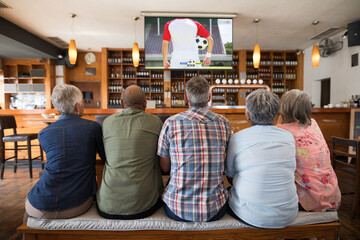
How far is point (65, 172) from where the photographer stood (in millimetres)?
1214

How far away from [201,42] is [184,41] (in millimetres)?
351

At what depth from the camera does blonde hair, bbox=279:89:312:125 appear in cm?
138

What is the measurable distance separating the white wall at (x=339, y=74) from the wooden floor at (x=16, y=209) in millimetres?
3838

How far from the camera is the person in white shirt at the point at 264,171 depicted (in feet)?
3.62

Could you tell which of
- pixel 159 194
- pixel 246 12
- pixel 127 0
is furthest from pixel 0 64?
pixel 159 194

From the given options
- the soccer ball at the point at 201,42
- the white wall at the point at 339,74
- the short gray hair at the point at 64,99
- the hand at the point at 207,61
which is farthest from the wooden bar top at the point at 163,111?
the short gray hair at the point at 64,99

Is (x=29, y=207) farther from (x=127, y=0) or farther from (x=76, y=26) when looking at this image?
(x=76, y=26)

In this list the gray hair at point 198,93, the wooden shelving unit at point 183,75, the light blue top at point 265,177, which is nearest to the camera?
the light blue top at point 265,177

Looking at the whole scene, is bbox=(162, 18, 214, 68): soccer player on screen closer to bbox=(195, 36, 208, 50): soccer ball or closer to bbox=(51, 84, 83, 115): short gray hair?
bbox=(195, 36, 208, 50): soccer ball

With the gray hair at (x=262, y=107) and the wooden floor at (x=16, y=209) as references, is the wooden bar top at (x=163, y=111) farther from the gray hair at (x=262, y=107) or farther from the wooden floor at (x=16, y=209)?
the gray hair at (x=262, y=107)

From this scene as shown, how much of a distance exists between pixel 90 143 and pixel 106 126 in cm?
15

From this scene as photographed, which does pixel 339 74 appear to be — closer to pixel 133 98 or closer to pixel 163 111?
pixel 163 111

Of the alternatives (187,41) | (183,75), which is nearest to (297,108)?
(187,41)

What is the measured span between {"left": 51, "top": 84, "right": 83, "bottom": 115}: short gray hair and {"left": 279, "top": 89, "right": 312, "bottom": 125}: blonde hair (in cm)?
143
